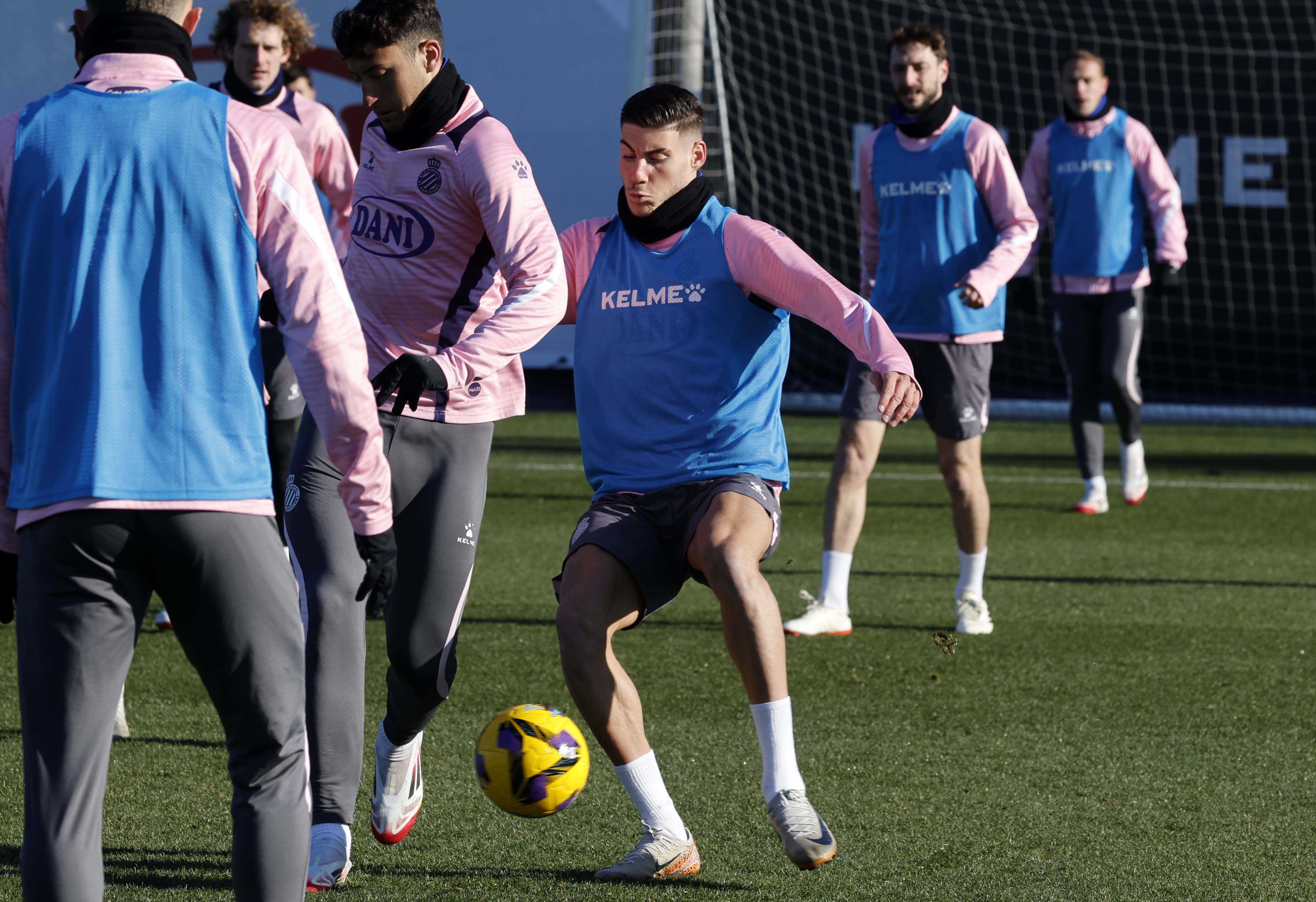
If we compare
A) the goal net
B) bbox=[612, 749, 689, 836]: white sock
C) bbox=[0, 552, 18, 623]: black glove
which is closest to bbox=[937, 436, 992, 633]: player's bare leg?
bbox=[612, 749, 689, 836]: white sock

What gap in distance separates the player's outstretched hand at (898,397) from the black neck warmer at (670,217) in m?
0.74

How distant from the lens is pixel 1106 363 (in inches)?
367

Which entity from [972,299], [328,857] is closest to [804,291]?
[328,857]

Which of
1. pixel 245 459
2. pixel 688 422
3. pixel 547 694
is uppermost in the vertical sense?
pixel 245 459

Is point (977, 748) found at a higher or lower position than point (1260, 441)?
higher

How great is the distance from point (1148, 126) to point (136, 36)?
665 inches

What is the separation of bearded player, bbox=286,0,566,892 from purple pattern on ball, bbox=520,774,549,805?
319 millimetres

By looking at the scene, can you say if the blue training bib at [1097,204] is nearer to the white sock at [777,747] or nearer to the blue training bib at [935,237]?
the blue training bib at [935,237]

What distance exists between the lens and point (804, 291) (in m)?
3.66

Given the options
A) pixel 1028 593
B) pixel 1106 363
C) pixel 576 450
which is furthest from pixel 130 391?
pixel 576 450

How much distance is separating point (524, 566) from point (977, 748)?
352cm

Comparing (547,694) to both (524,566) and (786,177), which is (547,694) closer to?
(524,566)

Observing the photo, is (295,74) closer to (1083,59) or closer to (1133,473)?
(1083,59)

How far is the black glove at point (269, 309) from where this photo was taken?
2.80 metres
